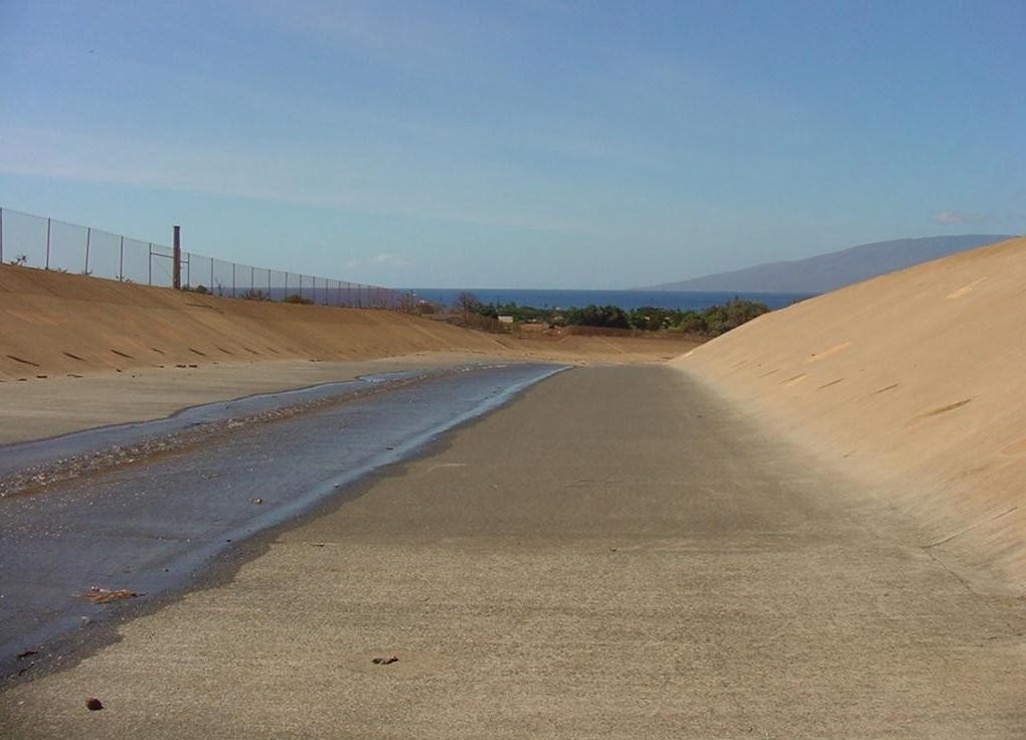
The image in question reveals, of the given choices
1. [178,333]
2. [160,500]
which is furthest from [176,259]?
[160,500]

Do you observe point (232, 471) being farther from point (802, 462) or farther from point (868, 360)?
point (868, 360)

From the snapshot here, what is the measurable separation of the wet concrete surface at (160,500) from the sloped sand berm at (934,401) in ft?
18.4

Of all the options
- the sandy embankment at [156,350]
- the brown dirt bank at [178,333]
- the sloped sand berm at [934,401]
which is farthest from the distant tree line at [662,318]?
the sloped sand berm at [934,401]

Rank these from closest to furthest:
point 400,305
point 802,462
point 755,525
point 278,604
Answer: point 278,604, point 755,525, point 802,462, point 400,305

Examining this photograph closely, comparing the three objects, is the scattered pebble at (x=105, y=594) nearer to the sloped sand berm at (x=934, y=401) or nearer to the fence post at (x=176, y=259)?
the sloped sand berm at (x=934, y=401)

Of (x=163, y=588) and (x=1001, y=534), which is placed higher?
(x=1001, y=534)

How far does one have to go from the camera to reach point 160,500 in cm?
1170

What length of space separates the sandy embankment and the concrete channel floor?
9.62 m

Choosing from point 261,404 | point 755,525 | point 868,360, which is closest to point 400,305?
point 261,404

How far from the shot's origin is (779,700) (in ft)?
18.7

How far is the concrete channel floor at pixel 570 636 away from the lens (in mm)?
5469

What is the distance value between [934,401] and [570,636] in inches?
321

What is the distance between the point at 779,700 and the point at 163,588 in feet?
14.4

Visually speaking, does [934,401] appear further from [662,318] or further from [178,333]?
[662,318]
